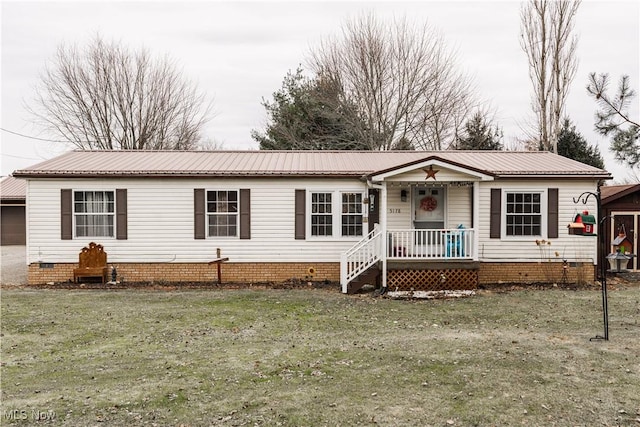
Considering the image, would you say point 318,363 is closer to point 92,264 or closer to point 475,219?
point 475,219

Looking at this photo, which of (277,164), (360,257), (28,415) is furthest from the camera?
(277,164)

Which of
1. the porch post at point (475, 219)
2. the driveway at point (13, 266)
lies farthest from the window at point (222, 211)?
the porch post at point (475, 219)

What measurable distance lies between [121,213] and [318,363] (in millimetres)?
9421

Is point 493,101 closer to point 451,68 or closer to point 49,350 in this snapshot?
point 451,68

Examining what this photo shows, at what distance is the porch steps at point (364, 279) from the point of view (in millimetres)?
12984

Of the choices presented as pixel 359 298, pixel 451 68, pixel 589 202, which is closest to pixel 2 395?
pixel 359 298

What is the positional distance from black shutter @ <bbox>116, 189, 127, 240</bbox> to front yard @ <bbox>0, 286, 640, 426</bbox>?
3.09m

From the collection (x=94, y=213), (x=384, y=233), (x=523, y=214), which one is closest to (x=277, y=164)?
(x=384, y=233)

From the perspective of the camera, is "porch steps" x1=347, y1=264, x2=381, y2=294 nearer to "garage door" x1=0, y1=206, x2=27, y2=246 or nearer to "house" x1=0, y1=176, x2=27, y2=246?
"house" x1=0, y1=176, x2=27, y2=246

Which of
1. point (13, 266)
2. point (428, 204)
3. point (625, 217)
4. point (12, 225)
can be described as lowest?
point (13, 266)

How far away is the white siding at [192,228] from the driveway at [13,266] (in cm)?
208

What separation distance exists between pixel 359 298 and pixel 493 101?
19966mm

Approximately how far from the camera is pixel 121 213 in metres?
14.2

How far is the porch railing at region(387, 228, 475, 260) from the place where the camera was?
43.1 feet
